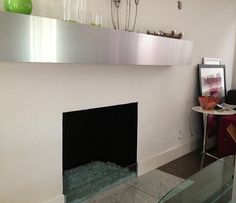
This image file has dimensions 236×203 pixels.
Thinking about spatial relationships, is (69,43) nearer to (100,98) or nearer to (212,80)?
(100,98)

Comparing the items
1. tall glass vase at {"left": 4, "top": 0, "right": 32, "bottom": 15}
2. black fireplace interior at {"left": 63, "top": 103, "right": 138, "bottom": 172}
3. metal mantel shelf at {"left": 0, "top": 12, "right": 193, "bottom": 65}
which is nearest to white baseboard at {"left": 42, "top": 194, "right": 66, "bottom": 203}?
black fireplace interior at {"left": 63, "top": 103, "right": 138, "bottom": 172}

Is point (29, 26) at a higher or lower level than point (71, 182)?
higher

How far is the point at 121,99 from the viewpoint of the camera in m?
2.81

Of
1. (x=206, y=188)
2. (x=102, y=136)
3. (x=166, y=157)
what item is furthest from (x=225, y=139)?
(x=206, y=188)

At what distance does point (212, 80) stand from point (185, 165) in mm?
1378

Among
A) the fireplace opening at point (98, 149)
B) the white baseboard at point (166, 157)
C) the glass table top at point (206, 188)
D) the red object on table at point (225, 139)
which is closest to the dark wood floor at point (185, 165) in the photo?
the white baseboard at point (166, 157)

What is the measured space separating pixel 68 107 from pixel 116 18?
3.23 feet

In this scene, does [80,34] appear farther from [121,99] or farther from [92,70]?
[121,99]

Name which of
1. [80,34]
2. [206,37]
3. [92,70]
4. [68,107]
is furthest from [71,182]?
[206,37]

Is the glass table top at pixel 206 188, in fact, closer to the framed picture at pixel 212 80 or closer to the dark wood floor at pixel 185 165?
the dark wood floor at pixel 185 165

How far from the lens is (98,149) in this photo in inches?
122

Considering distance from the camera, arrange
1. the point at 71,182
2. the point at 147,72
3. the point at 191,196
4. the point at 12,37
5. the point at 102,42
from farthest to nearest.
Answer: the point at 147,72 → the point at 71,182 → the point at 102,42 → the point at 191,196 → the point at 12,37

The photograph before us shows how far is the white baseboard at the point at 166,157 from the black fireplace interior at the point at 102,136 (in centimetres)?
17

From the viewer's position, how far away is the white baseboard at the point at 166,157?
10.6 feet
